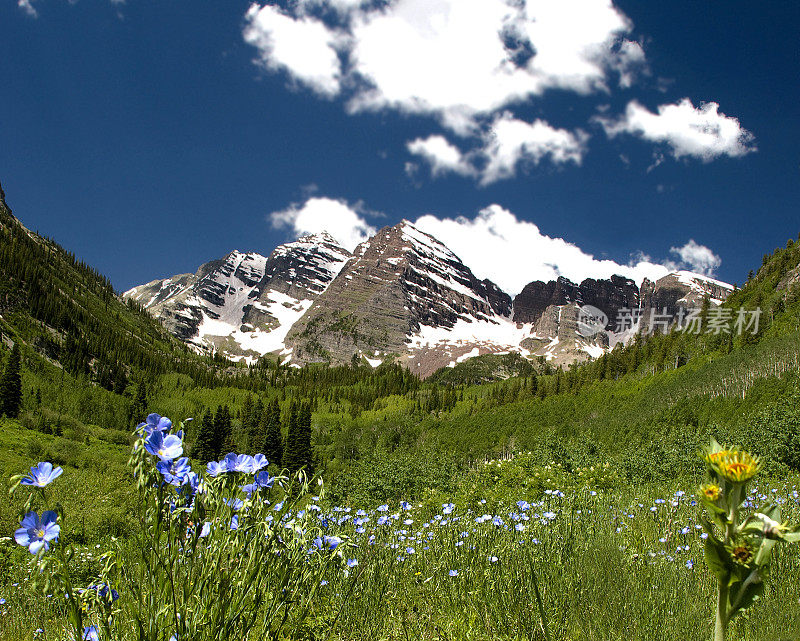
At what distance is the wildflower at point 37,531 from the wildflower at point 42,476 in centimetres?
12

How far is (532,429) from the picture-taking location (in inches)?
2697

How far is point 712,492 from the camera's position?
1338 mm

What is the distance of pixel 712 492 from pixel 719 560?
20 centimetres

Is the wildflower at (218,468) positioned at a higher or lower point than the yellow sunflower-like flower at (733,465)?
lower

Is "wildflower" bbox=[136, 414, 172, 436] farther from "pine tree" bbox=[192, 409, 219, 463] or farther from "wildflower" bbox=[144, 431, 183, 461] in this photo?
"pine tree" bbox=[192, 409, 219, 463]

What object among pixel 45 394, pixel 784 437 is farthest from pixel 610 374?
pixel 45 394

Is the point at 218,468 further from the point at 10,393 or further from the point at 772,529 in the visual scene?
the point at 10,393

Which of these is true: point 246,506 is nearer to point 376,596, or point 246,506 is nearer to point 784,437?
point 376,596

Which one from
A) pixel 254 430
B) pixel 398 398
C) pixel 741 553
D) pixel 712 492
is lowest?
pixel 254 430

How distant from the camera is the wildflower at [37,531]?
163cm

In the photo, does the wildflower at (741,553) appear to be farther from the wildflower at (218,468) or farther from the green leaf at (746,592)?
the wildflower at (218,468)

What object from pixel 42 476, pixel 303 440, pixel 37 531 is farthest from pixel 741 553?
pixel 303 440

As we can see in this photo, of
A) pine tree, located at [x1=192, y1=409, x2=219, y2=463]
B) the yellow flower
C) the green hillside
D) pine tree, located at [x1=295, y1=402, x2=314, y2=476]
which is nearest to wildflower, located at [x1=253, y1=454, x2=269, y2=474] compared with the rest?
the yellow flower

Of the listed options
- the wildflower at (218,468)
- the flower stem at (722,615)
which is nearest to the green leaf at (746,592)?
the flower stem at (722,615)
